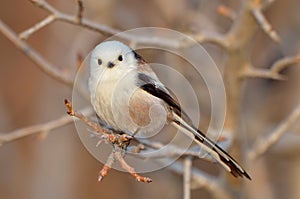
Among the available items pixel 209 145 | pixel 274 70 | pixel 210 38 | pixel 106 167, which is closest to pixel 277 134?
pixel 274 70

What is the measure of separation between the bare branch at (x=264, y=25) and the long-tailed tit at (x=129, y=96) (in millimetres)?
320

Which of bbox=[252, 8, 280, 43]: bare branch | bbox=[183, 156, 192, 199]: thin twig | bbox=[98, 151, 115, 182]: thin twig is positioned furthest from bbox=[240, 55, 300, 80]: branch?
bbox=[98, 151, 115, 182]: thin twig

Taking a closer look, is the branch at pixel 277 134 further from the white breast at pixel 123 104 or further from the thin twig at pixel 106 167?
the thin twig at pixel 106 167

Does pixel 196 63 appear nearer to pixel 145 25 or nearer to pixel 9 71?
pixel 145 25

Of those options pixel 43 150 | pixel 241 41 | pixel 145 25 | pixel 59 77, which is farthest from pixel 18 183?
pixel 241 41

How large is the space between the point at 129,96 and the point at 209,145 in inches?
8.9

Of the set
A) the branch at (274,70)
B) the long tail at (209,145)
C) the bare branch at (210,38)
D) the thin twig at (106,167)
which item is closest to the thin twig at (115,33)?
the bare branch at (210,38)

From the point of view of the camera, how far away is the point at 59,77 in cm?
188

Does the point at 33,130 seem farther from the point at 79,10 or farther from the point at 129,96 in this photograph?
the point at 129,96

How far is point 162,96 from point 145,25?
1521mm

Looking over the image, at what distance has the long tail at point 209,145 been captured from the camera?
1.46 metres

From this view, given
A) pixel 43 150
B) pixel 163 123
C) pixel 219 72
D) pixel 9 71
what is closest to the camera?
pixel 163 123

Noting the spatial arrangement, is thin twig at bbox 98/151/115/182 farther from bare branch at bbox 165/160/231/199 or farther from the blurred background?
the blurred background

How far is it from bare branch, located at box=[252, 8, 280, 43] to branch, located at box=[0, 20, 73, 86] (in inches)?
22.3
